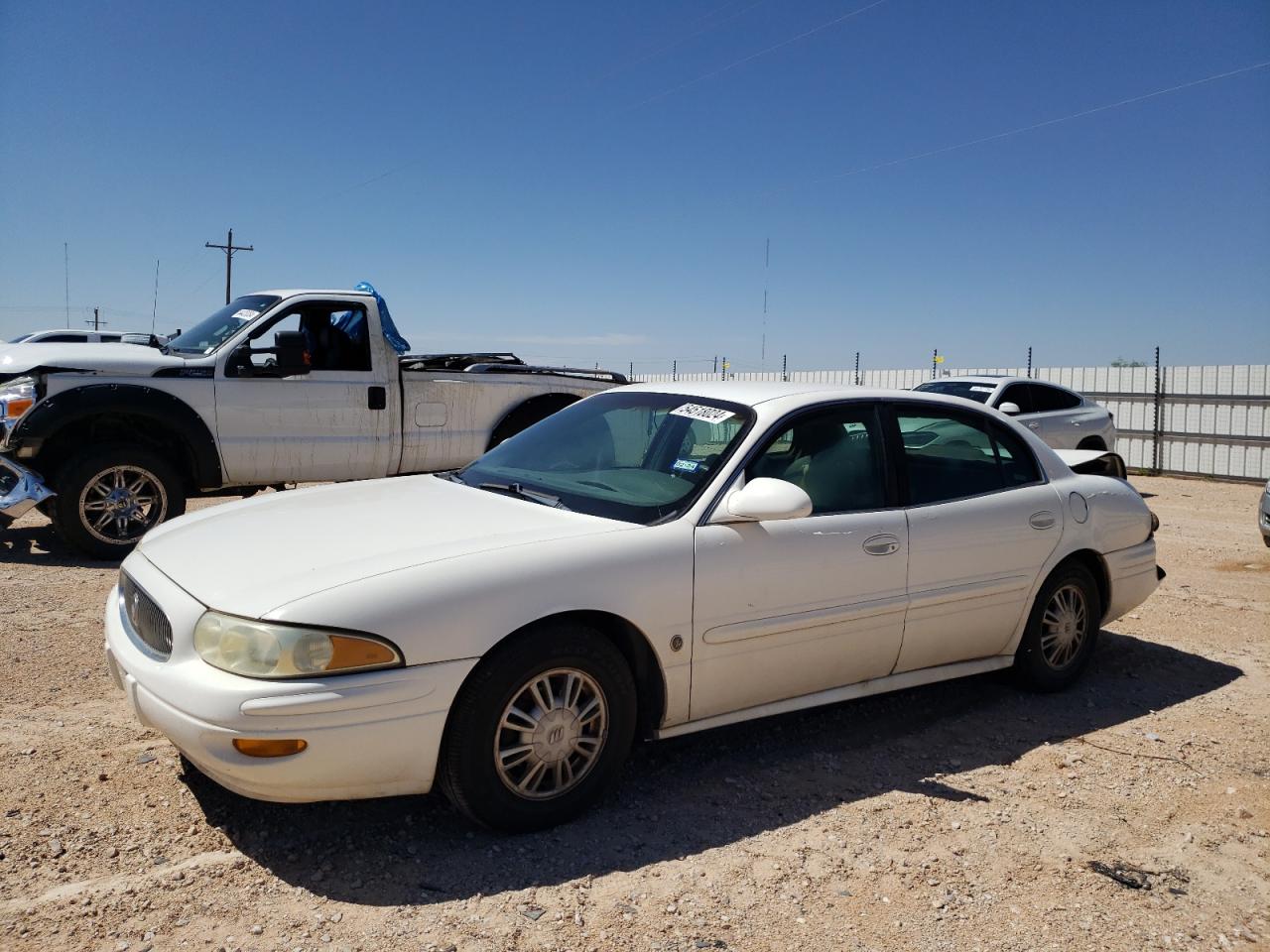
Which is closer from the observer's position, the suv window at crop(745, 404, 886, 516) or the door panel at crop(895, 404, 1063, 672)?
the suv window at crop(745, 404, 886, 516)

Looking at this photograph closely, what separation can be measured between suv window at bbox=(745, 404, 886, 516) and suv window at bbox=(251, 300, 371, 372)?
5239 millimetres

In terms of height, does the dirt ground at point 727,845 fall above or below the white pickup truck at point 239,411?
below

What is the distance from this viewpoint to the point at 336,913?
9.13 ft

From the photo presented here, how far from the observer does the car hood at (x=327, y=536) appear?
3037mm

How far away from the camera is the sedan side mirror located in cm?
354

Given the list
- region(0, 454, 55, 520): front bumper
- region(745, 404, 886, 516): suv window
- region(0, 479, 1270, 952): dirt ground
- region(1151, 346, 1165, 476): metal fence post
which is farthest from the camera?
region(1151, 346, 1165, 476): metal fence post

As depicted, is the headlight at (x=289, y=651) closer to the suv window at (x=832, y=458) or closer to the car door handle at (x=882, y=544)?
the suv window at (x=832, y=458)

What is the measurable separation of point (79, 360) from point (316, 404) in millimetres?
1712

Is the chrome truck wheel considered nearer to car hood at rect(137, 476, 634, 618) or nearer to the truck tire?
the truck tire

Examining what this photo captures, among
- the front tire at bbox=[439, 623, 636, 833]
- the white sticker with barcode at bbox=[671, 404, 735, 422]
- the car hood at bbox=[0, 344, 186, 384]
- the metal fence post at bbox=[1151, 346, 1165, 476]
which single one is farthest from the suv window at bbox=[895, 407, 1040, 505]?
the metal fence post at bbox=[1151, 346, 1165, 476]

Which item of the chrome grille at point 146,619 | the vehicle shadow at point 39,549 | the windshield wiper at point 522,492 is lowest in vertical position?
the vehicle shadow at point 39,549

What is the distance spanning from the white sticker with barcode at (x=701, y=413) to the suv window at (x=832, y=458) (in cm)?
24

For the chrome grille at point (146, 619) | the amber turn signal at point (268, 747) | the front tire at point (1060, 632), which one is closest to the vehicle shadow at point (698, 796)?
the front tire at point (1060, 632)

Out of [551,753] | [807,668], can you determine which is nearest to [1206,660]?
[807,668]
